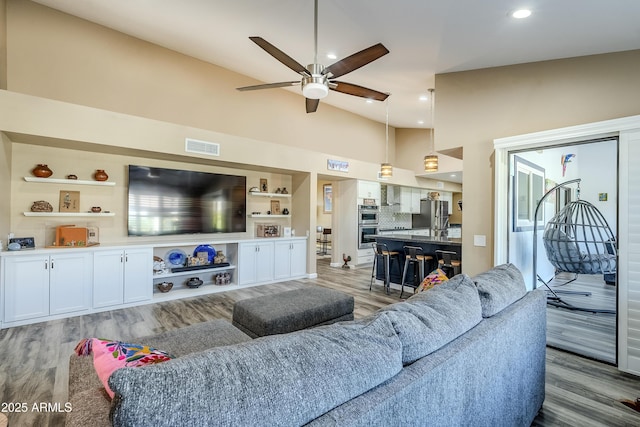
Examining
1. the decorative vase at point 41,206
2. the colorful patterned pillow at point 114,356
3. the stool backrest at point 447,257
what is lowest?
the stool backrest at point 447,257

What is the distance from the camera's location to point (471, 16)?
289cm

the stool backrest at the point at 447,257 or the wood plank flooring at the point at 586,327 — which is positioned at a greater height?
the stool backrest at the point at 447,257

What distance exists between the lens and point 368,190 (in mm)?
8148

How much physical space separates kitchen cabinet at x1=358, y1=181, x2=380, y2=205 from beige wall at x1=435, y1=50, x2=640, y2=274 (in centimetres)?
353

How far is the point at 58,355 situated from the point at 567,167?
9.14 metres

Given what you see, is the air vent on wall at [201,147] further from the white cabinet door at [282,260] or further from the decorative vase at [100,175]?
the white cabinet door at [282,260]

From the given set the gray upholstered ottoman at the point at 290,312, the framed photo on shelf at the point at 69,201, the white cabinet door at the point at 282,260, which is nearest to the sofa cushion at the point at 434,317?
the gray upholstered ottoman at the point at 290,312

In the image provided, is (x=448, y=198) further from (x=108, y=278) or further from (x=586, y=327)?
(x=108, y=278)

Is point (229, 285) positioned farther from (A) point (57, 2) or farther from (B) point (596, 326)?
(B) point (596, 326)

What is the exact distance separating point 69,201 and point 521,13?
596 centimetres

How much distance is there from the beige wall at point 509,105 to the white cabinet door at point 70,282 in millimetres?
5303

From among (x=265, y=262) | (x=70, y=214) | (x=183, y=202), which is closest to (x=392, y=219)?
(x=265, y=262)

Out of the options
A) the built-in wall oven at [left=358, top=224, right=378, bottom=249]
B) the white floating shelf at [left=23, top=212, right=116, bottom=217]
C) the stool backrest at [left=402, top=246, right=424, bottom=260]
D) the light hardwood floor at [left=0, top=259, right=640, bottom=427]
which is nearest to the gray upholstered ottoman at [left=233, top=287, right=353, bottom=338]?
the light hardwood floor at [left=0, top=259, right=640, bottom=427]

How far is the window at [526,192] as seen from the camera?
3.89m
